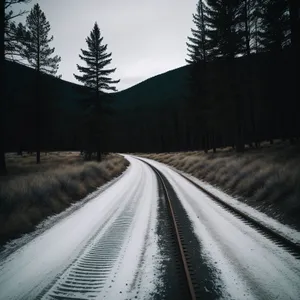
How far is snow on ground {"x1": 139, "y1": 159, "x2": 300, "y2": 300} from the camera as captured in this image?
3907 millimetres

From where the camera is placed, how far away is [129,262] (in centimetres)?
509

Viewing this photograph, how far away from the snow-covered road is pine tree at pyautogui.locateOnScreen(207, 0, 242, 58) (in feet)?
60.9

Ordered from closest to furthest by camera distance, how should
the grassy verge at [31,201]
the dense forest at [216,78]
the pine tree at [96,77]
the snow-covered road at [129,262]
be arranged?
the snow-covered road at [129,262], the grassy verge at [31,201], the dense forest at [216,78], the pine tree at [96,77]

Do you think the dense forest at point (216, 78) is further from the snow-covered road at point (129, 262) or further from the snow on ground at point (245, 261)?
the snow on ground at point (245, 261)

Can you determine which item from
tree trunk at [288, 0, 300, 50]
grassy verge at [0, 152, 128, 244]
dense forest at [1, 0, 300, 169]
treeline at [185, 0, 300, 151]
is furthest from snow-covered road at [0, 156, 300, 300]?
treeline at [185, 0, 300, 151]

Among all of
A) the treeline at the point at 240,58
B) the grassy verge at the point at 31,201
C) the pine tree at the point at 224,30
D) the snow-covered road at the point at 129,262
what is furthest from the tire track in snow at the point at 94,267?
the pine tree at the point at 224,30

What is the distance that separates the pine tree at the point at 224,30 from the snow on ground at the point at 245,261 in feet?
61.3

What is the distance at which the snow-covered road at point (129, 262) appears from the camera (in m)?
4.03

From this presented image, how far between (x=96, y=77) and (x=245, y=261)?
1147 inches

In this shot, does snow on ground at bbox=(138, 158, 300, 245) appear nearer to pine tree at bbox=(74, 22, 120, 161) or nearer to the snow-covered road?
the snow-covered road

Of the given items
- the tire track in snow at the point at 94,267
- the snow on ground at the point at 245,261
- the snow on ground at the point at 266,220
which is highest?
the snow on ground at the point at 266,220

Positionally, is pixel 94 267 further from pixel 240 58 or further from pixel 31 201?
pixel 240 58

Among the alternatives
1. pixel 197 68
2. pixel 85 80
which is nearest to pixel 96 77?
pixel 85 80

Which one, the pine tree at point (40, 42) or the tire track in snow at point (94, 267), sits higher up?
the pine tree at point (40, 42)
